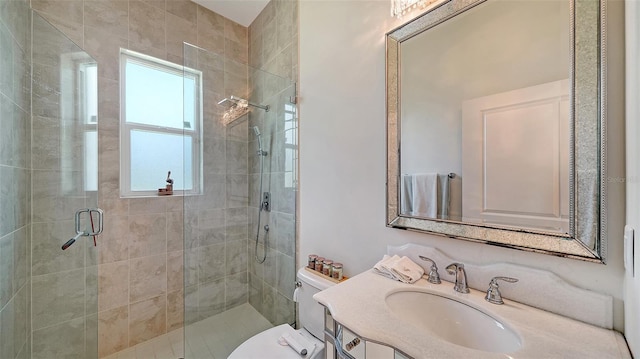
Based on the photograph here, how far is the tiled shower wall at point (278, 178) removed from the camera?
1.81 meters

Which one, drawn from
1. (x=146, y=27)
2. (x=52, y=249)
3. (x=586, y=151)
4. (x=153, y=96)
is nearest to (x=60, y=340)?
(x=52, y=249)

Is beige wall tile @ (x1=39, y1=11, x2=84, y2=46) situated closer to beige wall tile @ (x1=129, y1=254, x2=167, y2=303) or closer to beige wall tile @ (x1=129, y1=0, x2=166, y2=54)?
beige wall tile @ (x1=129, y1=0, x2=166, y2=54)

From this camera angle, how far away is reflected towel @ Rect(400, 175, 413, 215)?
3.64 feet

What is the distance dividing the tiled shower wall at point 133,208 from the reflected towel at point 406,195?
129 centimetres

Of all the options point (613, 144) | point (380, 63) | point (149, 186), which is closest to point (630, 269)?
point (613, 144)

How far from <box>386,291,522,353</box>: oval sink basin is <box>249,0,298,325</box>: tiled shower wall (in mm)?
1050

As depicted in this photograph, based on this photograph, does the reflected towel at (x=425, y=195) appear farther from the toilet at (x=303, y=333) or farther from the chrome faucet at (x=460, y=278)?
the toilet at (x=303, y=333)

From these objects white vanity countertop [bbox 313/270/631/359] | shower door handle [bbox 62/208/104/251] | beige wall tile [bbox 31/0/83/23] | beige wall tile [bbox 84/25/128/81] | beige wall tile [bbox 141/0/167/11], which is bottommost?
white vanity countertop [bbox 313/270/631/359]

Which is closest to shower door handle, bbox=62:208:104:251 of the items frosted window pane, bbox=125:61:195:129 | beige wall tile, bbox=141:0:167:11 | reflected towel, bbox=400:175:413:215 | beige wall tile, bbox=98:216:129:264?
beige wall tile, bbox=98:216:129:264

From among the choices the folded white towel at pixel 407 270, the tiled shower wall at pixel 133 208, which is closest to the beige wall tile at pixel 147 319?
the tiled shower wall at pixel 133 208

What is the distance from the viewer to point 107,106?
1.75 metres

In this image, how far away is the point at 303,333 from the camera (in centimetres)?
138

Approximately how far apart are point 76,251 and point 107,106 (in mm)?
1044

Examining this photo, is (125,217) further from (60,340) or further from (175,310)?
(175,310)
